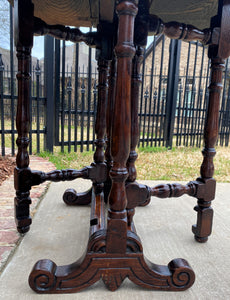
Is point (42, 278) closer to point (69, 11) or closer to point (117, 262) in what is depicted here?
point (117, 262)

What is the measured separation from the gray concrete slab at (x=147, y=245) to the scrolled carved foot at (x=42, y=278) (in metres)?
0.03

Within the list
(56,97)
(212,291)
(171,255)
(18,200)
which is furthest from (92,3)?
(56,97)

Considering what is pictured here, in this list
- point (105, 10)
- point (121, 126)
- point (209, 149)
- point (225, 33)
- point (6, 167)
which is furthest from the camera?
point (6, 167)

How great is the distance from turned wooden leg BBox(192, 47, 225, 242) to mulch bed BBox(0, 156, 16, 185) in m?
1.94

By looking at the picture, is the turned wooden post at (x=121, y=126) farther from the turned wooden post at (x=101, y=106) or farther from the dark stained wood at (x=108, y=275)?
the turned wooden post at (x=101, y=106)

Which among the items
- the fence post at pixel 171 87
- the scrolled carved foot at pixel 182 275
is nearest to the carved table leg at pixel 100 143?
the scrolled carved foot at pixel 182 275

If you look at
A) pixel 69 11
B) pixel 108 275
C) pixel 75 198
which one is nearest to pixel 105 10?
pixel 69 11

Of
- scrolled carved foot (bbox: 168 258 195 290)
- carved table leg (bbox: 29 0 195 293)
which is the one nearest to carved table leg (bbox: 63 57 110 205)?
carved table leg (bbox: 29 0 195 293)

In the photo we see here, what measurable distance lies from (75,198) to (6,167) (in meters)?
1.48

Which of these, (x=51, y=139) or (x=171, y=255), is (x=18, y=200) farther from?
(x=51, y=139)

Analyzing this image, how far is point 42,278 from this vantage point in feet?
3.31

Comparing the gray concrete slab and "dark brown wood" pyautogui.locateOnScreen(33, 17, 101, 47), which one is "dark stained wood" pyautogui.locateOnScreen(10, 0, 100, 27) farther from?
the gray concrete slab

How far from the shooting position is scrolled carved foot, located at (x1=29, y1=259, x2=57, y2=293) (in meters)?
1.00

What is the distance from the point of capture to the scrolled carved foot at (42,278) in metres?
1.00
